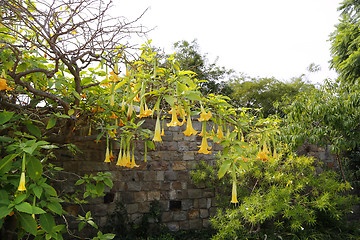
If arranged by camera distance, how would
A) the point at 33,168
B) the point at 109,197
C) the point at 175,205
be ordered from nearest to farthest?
1. the point at 33,168
2. the point at 109,197
3. the point at 175,205

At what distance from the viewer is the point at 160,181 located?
14.5ft

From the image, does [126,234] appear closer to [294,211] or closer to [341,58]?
[294,211]

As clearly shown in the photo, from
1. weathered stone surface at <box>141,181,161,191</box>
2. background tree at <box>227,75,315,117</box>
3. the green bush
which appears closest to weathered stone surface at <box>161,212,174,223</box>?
weathered stone surface at <box>141,181,161,191</box>

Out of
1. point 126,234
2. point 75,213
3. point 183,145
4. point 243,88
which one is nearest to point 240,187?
point 183,145

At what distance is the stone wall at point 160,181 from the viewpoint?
3.96 metres

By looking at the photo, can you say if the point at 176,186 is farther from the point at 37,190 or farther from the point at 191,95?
the point at 191,95

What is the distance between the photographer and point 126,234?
13.2 feet

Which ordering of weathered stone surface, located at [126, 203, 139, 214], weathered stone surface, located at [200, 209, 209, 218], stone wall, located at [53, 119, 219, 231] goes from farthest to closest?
weathered stone surface, located at [200, 209, 209, 218]
weathered stone surface, located at [126, 203, 139, 214]
stone wall, located at [53, 119, 219, 231]

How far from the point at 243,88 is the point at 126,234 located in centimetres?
1161

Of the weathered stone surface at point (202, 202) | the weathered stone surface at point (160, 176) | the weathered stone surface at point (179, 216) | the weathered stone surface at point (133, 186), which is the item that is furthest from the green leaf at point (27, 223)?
the weathered stone surface at point (202, 202)

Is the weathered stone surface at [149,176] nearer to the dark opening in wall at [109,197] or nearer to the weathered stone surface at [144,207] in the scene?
the weathered stone surface at [144,207]

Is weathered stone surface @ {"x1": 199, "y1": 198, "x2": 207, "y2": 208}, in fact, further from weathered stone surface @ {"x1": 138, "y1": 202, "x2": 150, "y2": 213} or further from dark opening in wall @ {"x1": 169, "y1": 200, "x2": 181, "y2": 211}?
weathered stone surface @ {"x1": 138, "y1": 202, "x2": 150, "y2": 213}

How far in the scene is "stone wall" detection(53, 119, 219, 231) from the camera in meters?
3.96

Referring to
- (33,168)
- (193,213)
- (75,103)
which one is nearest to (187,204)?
(193,213)
